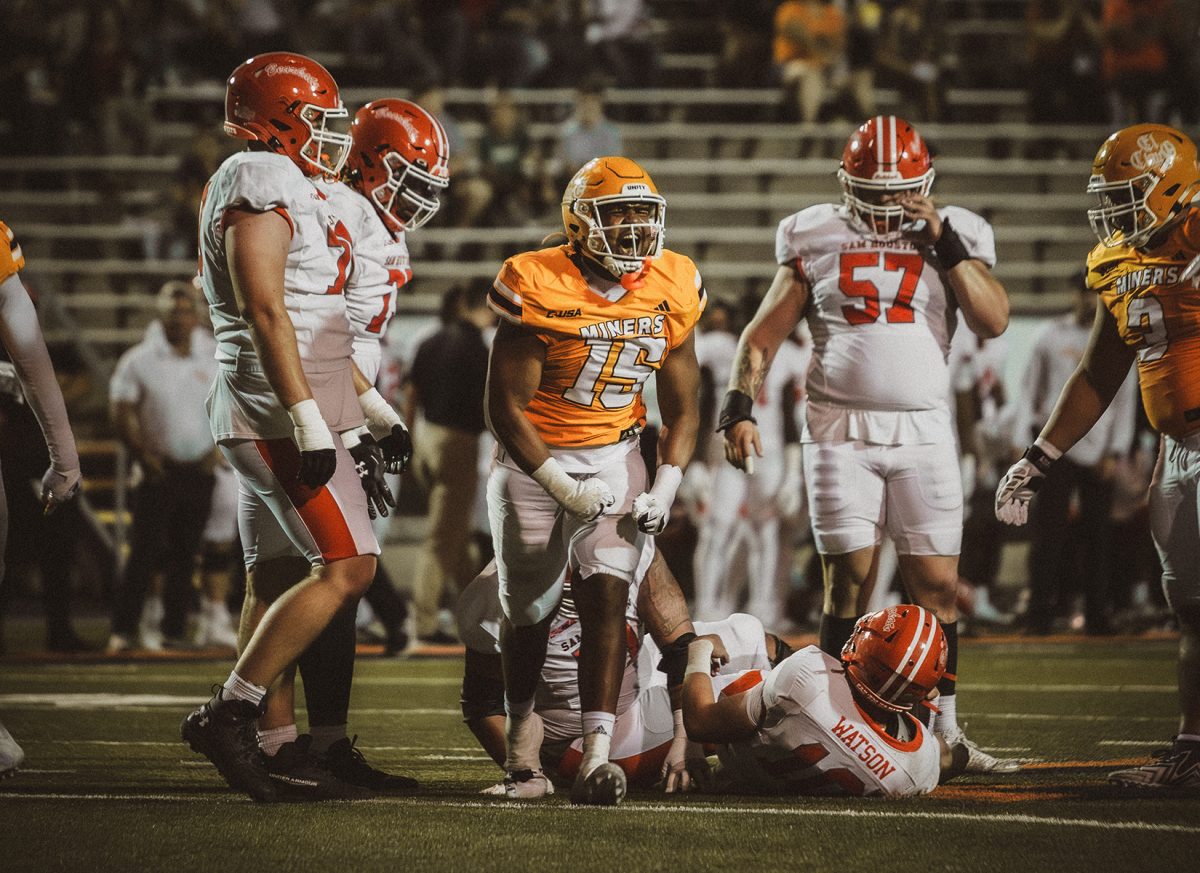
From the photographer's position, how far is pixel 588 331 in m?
5.00

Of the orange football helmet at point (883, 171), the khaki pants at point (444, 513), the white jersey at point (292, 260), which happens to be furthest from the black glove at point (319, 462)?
the khaki pants at point (444, 513)

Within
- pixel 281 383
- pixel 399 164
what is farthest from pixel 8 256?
pixel 399 164

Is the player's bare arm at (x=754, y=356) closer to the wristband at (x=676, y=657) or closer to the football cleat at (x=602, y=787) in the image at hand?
the wristband at (x=676, y=657)

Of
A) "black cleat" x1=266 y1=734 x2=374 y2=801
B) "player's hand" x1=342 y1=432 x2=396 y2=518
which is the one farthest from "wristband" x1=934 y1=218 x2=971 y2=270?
"black cleat" x1=266 y1=734 x2=374 y2=801

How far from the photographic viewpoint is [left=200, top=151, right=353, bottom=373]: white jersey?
477 cm

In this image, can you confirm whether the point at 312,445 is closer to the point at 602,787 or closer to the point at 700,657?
the point at 602,787

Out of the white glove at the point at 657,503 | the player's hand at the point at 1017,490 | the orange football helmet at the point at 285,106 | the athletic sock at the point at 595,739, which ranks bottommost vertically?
the athletic sock at the point at 595,739

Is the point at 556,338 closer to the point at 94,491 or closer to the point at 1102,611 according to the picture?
the point at 1102,611

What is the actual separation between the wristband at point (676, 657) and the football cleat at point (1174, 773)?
1280 millimetres

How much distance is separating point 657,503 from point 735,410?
105 centimetres

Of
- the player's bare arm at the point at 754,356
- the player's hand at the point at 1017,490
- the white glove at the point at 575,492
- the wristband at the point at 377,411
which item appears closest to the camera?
the white glove at the point at 575,492

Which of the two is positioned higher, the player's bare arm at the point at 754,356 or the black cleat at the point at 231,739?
the player's bare arm at the point at 754,356

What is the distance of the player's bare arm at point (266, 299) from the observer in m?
4.67

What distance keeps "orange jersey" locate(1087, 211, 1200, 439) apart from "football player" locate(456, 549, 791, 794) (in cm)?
138
